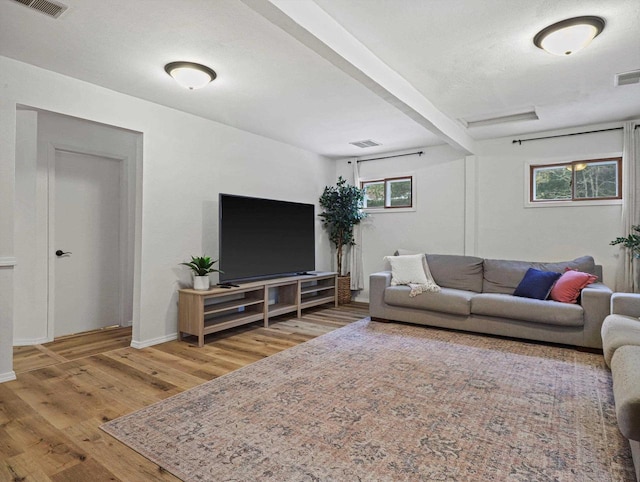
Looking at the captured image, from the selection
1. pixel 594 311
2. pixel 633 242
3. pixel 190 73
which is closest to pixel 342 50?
pixel 190 73

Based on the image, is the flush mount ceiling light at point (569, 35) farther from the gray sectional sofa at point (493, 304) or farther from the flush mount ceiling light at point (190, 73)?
the flush mount ceiling light at point (190, 73)

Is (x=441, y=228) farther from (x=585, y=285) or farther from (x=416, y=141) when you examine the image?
(x=585, y=285)

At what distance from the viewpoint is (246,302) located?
14.0ft

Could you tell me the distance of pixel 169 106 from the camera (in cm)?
385

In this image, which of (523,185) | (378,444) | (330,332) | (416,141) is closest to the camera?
(378,444)

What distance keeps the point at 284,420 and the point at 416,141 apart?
13.9ft

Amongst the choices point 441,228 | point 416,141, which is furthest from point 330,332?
point 416,141

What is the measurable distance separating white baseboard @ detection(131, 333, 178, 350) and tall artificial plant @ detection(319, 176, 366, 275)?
117 inches

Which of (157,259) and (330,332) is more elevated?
(157,259)

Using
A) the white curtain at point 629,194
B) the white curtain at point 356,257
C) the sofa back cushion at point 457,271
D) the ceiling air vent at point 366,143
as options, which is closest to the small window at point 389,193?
the white curtain at point 356,257

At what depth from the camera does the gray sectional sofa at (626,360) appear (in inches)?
59.9

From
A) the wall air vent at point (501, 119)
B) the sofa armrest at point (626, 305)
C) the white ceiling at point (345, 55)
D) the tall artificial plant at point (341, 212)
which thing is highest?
the wall air vent at point (501, 119)

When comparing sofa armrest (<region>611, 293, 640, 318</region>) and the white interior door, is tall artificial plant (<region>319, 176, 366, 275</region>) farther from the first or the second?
sofa armrest (<region>611, 293, 640, 318</region>)

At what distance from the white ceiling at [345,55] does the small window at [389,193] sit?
173 centimetres
